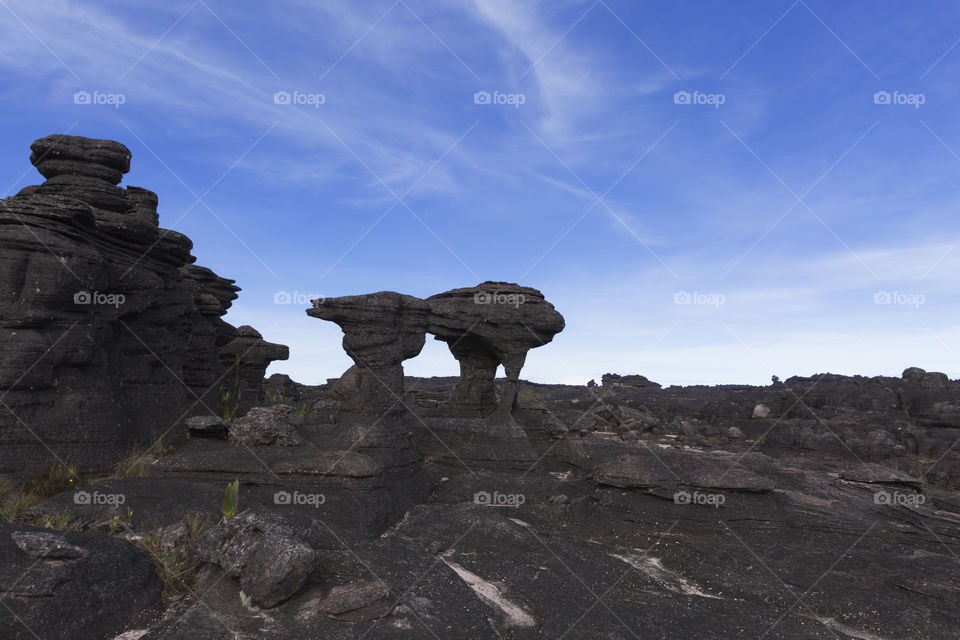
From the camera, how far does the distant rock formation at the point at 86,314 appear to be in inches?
456

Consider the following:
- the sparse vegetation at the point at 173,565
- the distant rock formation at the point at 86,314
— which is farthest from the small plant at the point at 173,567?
the distant rock formation at the point at 86,314

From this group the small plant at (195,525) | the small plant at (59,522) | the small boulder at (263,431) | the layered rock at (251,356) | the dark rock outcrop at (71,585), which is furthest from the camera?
the layered rock at (251,356)

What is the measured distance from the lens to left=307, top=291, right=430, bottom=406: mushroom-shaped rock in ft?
58.7

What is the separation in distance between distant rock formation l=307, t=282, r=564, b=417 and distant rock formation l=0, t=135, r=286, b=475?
4873mm

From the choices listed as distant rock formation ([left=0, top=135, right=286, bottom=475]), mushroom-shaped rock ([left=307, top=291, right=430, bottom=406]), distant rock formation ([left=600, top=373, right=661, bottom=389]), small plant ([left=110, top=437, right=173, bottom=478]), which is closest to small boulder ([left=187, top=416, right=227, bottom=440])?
small plant ([left=110, top=437, right=173, bottom=478])

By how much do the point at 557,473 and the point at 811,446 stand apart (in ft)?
45.6

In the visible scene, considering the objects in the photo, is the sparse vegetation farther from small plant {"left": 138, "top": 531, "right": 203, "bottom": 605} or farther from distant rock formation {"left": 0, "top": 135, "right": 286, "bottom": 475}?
distant rock formation {"left": 0, "top": 135, "right": 286, "bottom": 475}

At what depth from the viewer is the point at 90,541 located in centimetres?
772

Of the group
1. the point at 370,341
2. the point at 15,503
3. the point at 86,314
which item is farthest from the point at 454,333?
the point at 15,503

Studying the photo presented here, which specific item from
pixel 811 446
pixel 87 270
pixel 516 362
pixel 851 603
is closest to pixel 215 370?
pixel 87 270

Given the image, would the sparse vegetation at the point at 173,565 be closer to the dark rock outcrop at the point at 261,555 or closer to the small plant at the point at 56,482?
the dark rock outcrop at the point at 261,555

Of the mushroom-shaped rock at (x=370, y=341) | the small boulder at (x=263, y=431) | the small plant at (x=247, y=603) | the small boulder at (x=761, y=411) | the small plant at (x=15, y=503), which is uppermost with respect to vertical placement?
the mushroom-shaped rock at (x=370, y=341)

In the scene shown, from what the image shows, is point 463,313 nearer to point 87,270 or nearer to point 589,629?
point 87,270

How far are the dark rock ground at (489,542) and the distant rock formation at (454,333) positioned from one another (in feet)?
4.25
